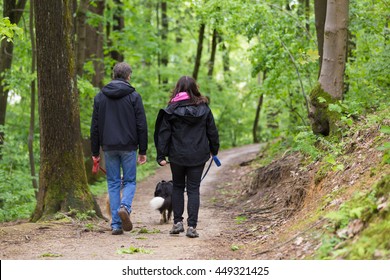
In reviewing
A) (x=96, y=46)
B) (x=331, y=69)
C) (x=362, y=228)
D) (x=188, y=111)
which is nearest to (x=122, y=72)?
(x=188, y=111)

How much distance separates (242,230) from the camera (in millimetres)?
8234

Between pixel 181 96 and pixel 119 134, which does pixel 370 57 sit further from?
pixel 119 134

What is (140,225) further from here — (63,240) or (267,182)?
(267,182)

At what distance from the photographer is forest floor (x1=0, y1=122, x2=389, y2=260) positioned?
6.26 meters

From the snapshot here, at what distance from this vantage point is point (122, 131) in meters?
7.88

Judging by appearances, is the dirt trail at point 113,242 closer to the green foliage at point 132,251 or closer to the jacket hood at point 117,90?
the green foliage at point 132,251

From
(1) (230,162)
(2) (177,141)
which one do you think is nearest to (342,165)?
(2) (177,141)

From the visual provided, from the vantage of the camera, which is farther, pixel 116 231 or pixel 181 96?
pixel 116 231

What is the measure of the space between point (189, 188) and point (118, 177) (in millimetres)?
1128

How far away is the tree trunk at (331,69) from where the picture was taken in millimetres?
9828

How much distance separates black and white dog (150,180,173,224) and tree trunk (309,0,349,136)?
2943 millimetres

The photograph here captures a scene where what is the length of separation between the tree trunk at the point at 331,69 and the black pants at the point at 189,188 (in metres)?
3.16

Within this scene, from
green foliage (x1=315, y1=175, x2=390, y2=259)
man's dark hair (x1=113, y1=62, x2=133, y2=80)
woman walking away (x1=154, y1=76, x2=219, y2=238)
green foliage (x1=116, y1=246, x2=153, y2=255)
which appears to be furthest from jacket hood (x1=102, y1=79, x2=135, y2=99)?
green foliage (x1=315, y1=175, x2=390, y2=259)

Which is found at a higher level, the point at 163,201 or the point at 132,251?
the point at 132,251
